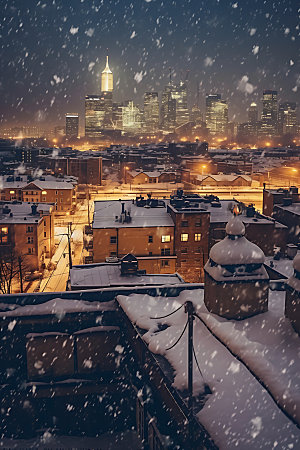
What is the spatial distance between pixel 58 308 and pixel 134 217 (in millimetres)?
21614

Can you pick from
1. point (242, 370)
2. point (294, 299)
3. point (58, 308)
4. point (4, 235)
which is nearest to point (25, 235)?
point (4, 235)

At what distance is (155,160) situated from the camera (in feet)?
475

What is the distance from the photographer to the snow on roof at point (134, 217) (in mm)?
40156

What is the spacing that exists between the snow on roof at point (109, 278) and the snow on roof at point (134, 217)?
1084 centimetres

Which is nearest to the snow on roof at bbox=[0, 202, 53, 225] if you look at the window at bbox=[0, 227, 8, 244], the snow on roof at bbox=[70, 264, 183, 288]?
the window at bbox=[0, 227, 8, 244]

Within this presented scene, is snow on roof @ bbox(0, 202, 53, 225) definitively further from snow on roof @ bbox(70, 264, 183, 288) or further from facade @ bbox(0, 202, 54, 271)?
snow on roof @ bbox(70, 264, 183, 288)

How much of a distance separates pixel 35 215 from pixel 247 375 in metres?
36.3

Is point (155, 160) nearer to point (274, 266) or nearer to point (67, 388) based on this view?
point (274, 266)

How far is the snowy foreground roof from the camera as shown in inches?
445

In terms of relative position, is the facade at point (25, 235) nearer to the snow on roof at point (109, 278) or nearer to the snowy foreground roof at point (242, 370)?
the snow on roof at point (109, 278)

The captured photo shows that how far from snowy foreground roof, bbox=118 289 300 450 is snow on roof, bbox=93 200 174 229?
67.6 feet

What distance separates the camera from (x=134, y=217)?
42.2 metres

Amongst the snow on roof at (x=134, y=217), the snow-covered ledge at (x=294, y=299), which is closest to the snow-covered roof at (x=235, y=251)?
the snow-covered ledge at (x=294, y=299)

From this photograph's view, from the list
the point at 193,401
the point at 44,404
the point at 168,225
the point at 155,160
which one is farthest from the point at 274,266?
the point at 155,160
